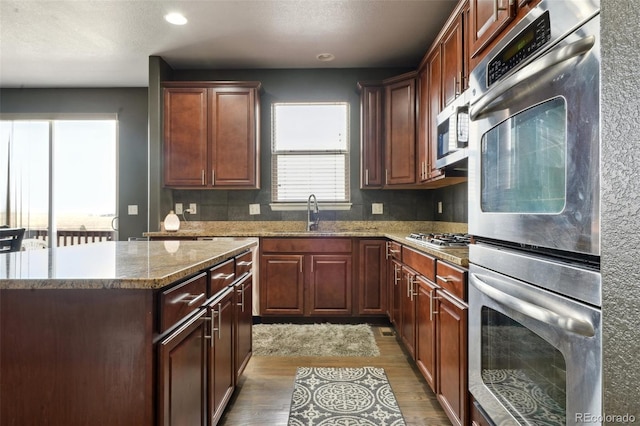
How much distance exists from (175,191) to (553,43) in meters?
3.84

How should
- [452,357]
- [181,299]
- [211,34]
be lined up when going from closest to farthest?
[181,299]
[452,357]
[211,34]

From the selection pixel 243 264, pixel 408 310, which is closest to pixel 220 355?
pixel 243 264

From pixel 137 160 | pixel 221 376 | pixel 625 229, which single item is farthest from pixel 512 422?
pixel 137 160

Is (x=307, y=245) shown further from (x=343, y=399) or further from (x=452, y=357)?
(x=452, y=357)

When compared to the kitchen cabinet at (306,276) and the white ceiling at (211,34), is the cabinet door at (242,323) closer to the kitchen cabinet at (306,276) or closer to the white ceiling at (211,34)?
the kitchen cabinet at (306,276)

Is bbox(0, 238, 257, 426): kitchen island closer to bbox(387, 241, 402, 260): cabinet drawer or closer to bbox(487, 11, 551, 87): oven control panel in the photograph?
bbox(487, 11, 551, 87): oven control panel

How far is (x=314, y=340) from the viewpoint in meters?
2.95

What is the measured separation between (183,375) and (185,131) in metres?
3.00

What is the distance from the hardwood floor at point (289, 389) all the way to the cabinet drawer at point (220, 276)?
0.74 meters

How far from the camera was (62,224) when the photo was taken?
475cm

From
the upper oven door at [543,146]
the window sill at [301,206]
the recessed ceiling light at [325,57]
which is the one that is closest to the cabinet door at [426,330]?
the upper oven door at [543,146]

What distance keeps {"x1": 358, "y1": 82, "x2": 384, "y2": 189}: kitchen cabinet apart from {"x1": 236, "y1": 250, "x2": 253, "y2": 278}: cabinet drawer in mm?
1825

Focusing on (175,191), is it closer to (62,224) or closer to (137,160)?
(137,160)

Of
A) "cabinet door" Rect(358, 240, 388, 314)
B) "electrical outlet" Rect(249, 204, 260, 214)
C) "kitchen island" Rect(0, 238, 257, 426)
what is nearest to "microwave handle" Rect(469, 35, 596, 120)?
"kitchen island" Rect(0, 238, 257, 426)
